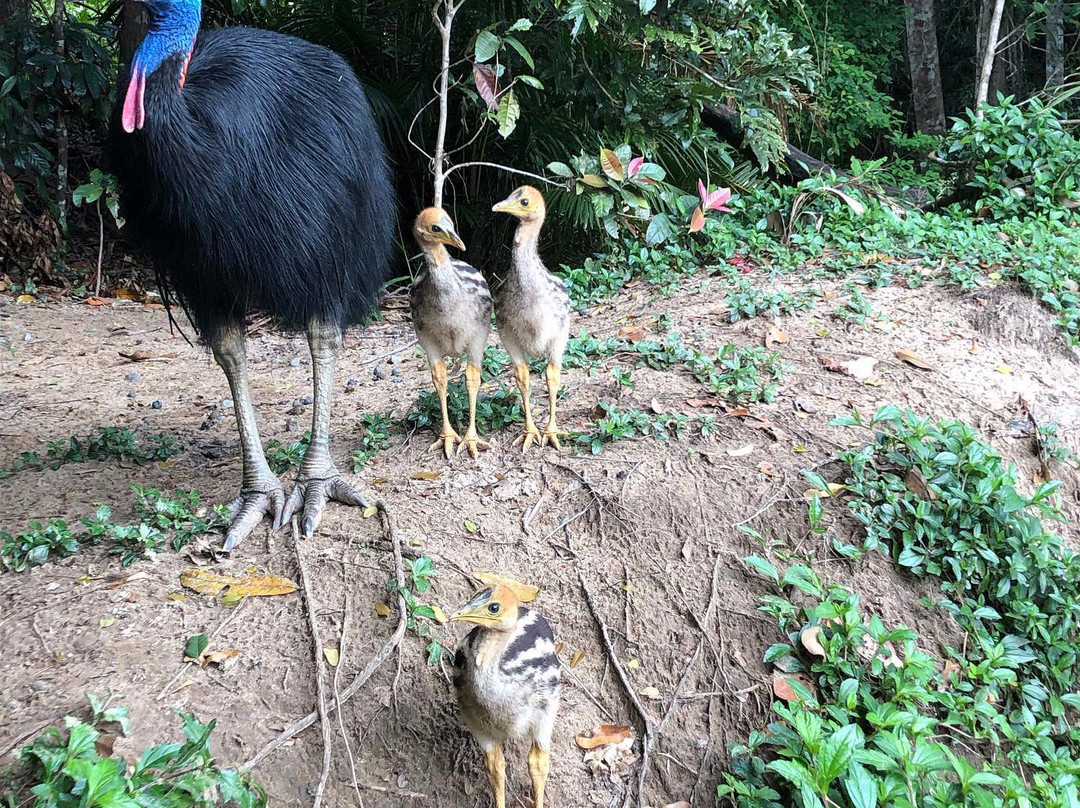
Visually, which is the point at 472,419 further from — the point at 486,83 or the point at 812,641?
the point at 486,83

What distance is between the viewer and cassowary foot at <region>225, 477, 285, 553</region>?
125 inches

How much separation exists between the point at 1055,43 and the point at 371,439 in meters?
8.38

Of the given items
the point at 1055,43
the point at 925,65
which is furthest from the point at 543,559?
the point at 1055,43

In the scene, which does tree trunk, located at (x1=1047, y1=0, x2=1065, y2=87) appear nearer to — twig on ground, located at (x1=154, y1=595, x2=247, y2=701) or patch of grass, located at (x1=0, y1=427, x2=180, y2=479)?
patch of grass, located at (x1=0, y1=427, x2=180, y2=479)

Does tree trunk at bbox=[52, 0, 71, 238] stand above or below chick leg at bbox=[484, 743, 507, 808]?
above

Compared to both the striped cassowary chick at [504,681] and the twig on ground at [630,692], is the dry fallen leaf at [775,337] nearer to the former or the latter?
the twig on ground at [630,692]

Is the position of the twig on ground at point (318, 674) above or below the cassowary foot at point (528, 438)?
below

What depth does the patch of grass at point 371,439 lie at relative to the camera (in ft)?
12.1

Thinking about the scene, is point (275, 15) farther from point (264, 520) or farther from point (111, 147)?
point (264, 520)

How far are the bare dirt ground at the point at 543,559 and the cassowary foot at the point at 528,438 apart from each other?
6cm

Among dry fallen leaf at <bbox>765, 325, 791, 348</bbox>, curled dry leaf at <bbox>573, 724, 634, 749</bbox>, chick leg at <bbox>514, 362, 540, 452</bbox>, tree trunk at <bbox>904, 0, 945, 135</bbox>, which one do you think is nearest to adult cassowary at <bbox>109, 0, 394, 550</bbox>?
chick leg at <bbox>514, 362, 540, 452</bbox>

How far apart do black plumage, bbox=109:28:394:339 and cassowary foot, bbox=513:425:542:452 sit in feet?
2.81

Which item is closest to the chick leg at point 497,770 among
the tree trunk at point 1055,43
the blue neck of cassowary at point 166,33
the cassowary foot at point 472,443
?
the cassowary foot at point 472,443

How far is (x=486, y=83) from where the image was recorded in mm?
4332
